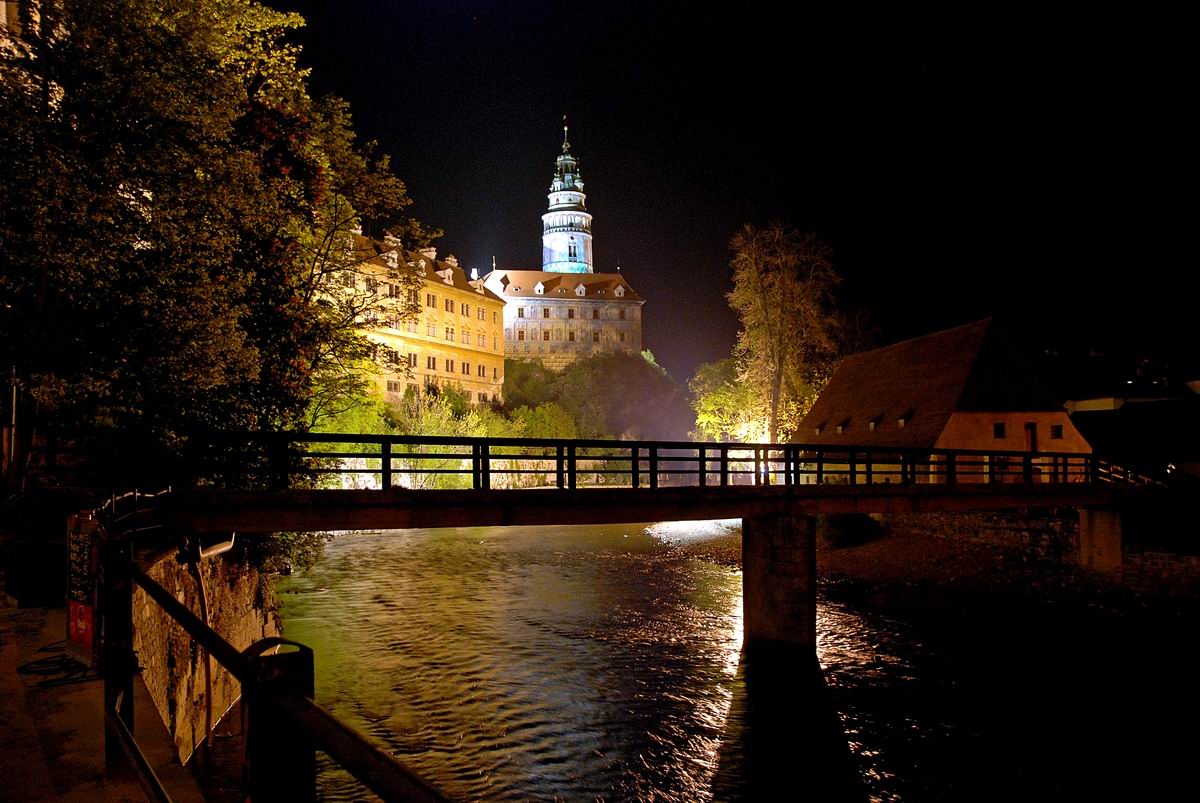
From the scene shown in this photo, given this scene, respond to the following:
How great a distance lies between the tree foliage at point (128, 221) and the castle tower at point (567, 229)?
392 feet

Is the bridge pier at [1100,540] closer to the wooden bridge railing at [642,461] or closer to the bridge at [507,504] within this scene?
the bridge at [507,504]

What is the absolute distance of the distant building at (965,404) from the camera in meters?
34.1

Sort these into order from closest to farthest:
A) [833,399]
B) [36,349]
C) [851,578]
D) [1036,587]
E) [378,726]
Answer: [36,349] < [378,726] < [1036,587] < [851,578] < [833,399]

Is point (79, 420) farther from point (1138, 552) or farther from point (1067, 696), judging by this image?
point (1138, 552)

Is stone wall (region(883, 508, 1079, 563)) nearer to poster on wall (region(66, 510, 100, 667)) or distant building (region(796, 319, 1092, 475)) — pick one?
distant building (region(796, 319, 1092, 475))

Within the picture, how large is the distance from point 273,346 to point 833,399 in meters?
34.0

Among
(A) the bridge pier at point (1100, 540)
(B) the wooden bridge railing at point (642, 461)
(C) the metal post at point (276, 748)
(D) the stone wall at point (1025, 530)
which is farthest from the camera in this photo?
(D) the stone wall at point (1025, 530)

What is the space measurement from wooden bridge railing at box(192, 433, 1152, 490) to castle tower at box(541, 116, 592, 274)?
68.1 meters

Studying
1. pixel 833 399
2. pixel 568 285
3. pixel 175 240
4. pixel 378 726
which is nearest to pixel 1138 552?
pixel 833 399

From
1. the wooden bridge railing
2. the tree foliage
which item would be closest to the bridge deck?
the wooden bridge railing

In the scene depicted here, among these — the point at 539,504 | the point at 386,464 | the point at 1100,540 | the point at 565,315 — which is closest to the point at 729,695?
the point at 539,504

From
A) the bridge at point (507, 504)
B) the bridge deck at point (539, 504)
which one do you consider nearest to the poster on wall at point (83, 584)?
the bridge at point (507, 504)

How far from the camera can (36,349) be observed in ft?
41.7

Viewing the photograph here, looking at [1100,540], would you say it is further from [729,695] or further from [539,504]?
[539,504]
